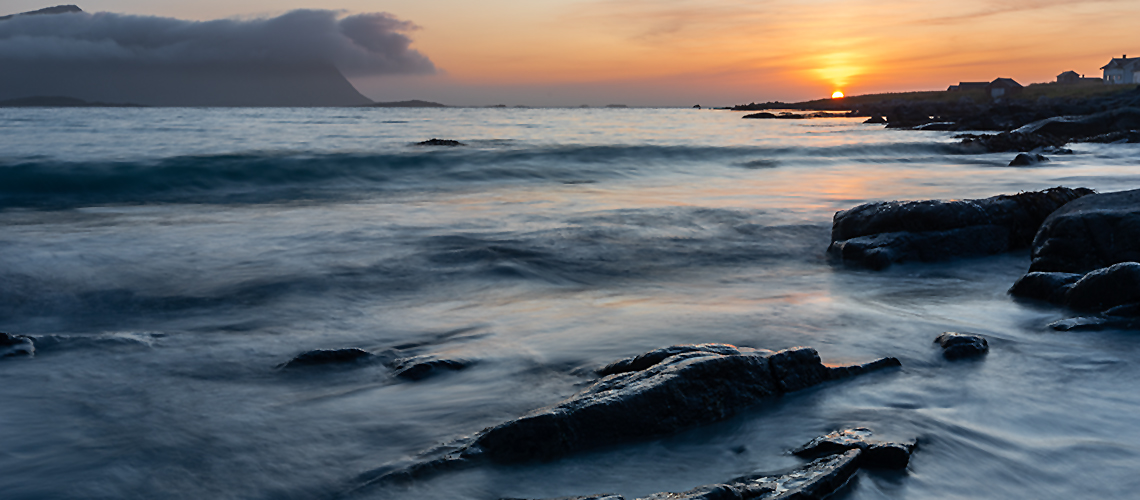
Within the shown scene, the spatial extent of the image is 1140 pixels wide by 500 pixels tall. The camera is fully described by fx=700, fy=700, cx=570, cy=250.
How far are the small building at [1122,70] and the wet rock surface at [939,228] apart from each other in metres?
99.1

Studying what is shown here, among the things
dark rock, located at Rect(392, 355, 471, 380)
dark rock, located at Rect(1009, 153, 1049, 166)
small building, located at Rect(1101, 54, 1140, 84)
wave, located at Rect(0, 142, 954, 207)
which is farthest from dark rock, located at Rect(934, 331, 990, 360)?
small building, located at Rect(1101, 54, 1140, 84)

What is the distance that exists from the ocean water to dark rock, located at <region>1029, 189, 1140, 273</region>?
0.48 meters

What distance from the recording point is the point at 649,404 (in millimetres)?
3035

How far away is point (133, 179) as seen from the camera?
51.0 ft

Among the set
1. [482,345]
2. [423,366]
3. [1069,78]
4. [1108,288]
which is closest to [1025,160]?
[1108,288]

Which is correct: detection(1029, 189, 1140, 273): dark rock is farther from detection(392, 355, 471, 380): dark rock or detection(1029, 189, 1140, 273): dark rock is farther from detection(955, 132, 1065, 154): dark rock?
detection(955, 132, 1065, 154): dark rock

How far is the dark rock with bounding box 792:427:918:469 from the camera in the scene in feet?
9.13

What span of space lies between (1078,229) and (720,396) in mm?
4680

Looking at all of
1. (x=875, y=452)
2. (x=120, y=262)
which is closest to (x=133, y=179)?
(x=120, y=262)

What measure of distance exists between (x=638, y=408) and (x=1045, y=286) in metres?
4.17

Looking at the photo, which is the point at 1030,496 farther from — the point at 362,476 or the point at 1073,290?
the point at 1073,290

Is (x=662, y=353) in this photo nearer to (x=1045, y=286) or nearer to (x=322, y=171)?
(x=1045, y=286)

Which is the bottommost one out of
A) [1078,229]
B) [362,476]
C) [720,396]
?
[362,476]

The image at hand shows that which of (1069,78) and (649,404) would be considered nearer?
(649,404)
